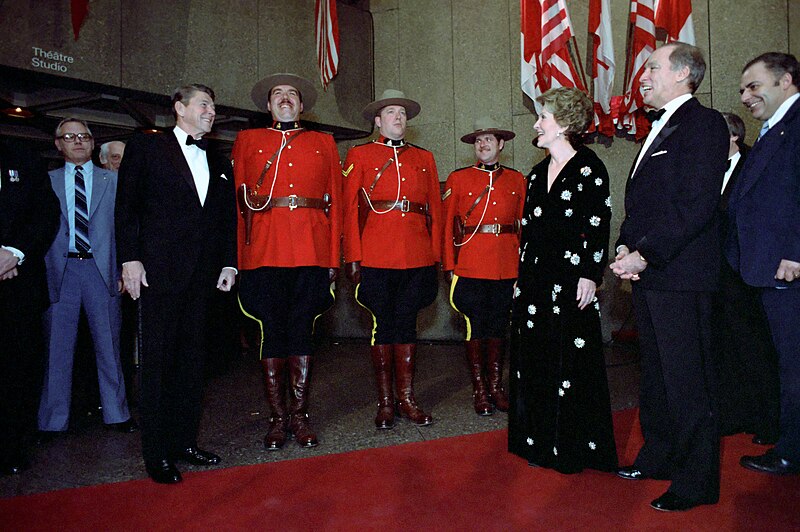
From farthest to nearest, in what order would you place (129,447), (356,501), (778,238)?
1. (129,447)
2. (778,238)
3. (356,501)

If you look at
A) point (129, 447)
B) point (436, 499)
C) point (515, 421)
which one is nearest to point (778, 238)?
point (515, 421)

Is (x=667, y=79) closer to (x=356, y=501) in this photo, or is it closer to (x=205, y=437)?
(x=356, y=501)

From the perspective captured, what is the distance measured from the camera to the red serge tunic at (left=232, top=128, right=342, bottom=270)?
2906 mm

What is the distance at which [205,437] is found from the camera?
3111mm

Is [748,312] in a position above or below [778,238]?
below

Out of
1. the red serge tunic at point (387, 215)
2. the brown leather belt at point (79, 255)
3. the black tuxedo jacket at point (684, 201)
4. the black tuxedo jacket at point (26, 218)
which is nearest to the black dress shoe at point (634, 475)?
the black tuxedo jacket at point (684, 201)

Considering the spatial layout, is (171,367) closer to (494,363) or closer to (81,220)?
(81,220)

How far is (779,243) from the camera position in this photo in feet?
7.89

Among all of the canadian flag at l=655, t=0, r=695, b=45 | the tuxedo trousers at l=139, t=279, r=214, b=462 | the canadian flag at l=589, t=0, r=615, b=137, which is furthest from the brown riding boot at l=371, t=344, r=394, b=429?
the canadian flag at l=655, t=0, r=695, b=45

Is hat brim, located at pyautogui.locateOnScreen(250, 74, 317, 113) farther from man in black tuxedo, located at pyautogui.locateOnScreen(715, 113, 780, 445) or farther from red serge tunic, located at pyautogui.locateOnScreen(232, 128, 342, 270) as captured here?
man in black tuxedo, located at pyautogui.locateOnScreen(715, 113, 780, 445)

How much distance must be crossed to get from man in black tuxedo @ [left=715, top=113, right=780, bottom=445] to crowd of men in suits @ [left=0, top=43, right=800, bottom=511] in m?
0.01

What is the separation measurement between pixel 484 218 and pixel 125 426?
7.81 ft

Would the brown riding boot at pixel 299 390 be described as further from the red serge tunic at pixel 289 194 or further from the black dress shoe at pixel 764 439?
the black dress shoe at pixel 764 439

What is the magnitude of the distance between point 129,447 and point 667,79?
9.49ft
